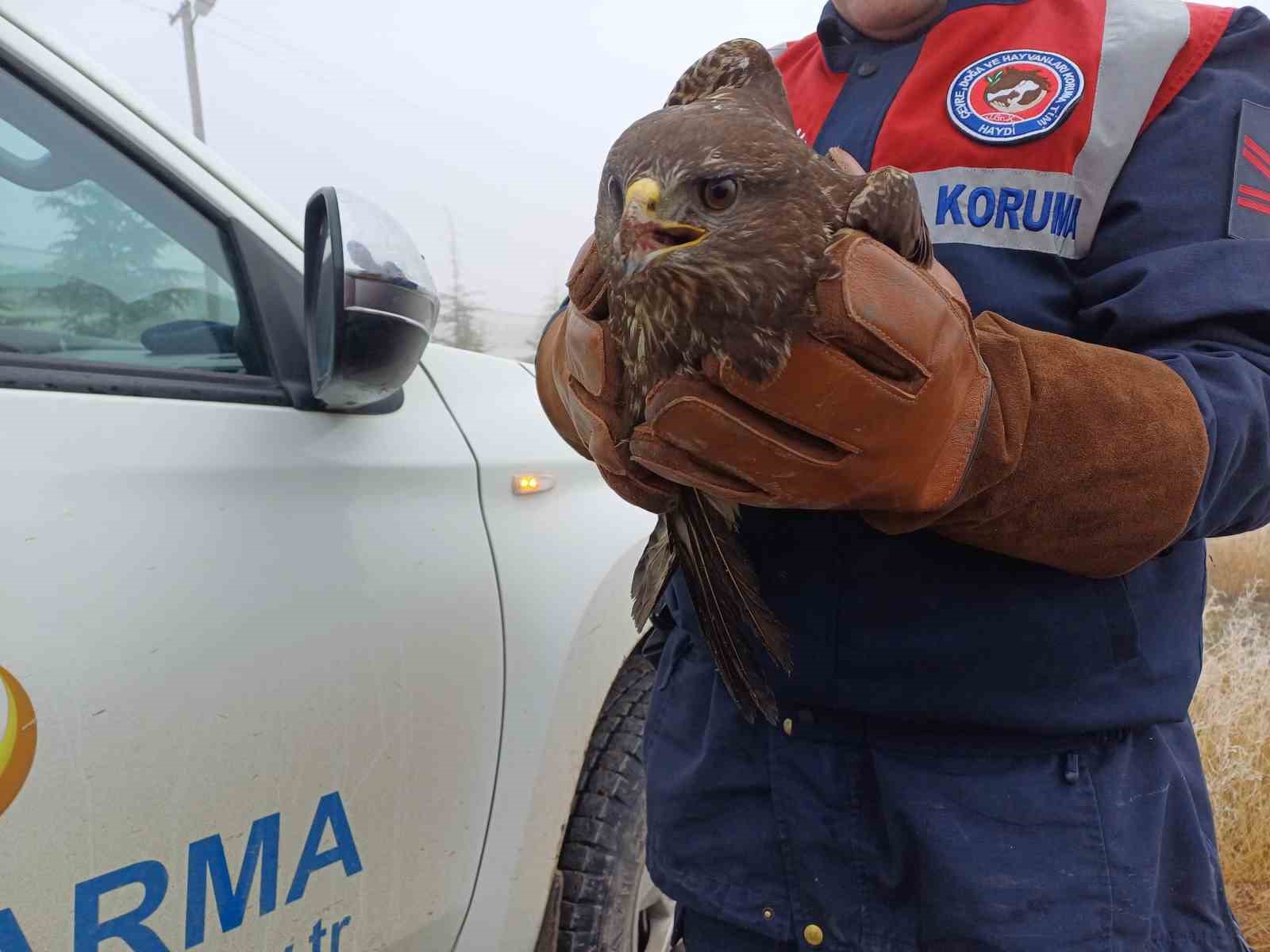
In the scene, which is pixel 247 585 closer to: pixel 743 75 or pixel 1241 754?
pixel 743 75

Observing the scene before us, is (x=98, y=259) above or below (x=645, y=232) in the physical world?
below

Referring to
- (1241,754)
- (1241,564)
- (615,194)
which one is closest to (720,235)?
(615,194)

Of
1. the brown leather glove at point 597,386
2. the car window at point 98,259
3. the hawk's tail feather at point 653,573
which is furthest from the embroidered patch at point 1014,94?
the car window at point 98,259

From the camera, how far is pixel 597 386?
1.21 m

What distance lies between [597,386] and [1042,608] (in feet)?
2.16

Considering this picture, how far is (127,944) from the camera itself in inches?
49.3

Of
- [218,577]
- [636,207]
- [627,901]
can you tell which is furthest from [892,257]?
[627,901]

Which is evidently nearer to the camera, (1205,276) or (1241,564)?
(1205,276)

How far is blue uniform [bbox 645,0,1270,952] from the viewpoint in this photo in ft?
3.77

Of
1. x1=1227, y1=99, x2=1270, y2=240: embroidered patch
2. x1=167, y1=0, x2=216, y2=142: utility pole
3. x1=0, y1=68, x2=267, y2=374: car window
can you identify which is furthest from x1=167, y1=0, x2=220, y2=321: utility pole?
x1=1227, y1=99, x2=1270, y2=240: embroidered patch

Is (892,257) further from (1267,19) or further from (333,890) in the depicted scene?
(333,890)

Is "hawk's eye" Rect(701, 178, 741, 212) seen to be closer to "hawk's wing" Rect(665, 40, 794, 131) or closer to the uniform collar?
"hawk's wing" Rect(665, 40, 794, 131)

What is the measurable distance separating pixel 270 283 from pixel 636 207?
0.93 meters

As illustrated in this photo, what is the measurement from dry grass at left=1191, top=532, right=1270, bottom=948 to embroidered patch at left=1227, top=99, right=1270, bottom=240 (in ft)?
7.41
